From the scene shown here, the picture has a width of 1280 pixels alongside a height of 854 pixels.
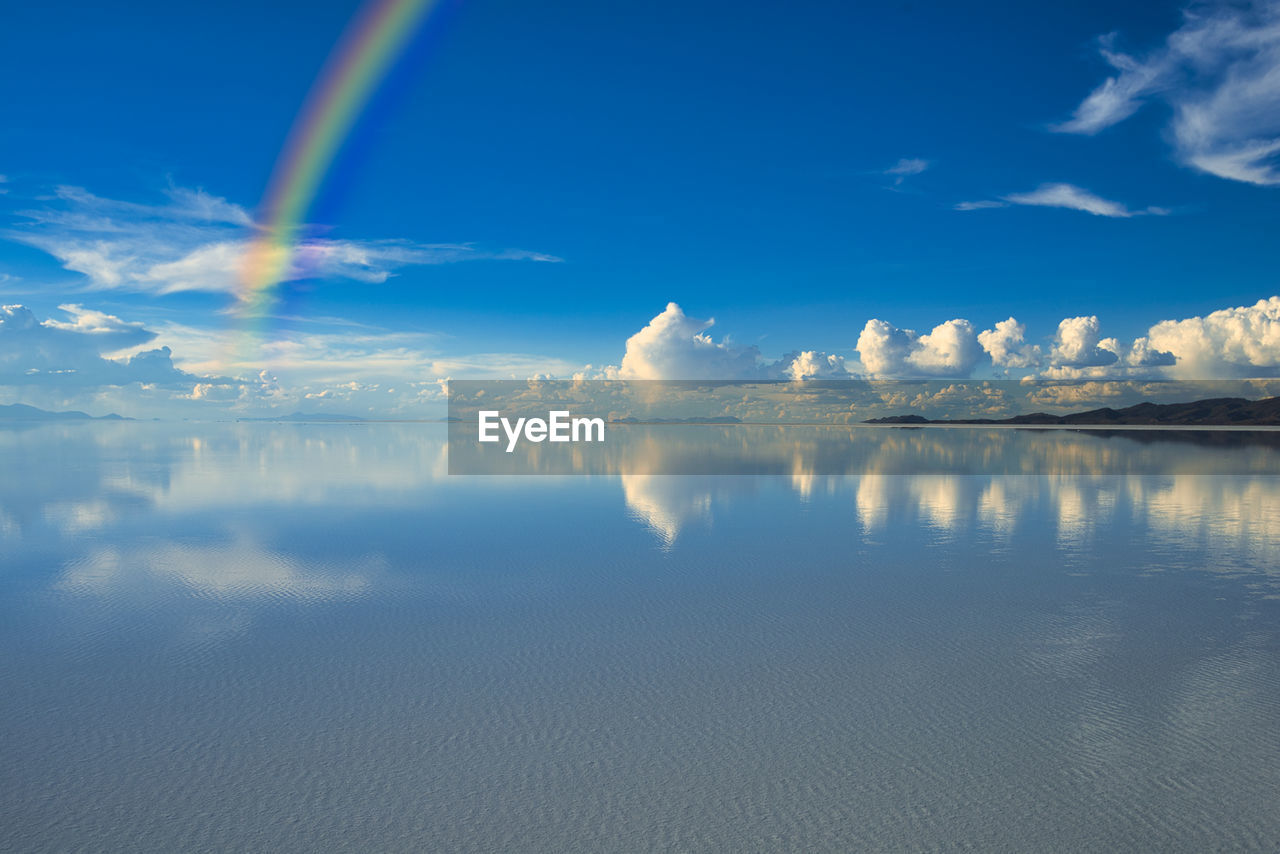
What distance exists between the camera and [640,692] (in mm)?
9094

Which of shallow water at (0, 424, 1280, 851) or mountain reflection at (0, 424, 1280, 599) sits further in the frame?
mountain reflection at (0, 424, 1280, 599)

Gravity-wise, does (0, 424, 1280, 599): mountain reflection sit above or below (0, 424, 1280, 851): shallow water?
below

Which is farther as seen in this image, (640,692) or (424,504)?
(424,504)

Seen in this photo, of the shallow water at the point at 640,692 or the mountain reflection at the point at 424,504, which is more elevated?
the shallow water at the point at 640,692

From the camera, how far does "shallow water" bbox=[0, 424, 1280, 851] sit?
6.28 metres

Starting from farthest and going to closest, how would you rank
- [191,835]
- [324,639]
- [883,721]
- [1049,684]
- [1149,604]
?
[1149,604] < [324,639] < [1049,684] < [883,721] < [191,835]

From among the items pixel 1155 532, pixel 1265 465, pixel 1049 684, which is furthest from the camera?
pixel 1265 465

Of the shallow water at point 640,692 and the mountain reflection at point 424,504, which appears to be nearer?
the shallow water at point 640,692

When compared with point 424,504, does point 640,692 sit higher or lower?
higher

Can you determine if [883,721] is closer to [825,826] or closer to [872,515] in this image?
[825,826]

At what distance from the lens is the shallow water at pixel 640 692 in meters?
6.28

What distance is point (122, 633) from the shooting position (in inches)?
460

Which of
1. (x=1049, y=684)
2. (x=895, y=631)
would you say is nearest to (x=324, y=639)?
(x=895, y=631)

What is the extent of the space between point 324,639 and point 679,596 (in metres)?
6.35
